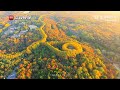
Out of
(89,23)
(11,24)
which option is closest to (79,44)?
(89,23)

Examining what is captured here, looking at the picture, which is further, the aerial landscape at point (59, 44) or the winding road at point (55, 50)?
the winding road at point (55, 50)

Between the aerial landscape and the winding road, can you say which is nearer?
the aerial landscape
